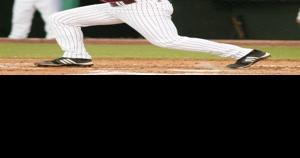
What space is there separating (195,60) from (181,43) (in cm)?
14

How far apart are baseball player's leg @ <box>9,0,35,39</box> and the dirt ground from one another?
128mm

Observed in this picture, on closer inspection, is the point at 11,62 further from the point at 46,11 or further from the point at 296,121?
the point at 296,121

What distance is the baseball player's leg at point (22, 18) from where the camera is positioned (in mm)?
12664

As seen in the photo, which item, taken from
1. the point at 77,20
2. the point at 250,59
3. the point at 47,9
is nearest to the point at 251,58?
the point at 250,59

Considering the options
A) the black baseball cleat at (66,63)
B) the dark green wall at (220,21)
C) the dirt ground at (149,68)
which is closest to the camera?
the dirt ground at (149,68)

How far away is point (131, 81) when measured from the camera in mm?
12430

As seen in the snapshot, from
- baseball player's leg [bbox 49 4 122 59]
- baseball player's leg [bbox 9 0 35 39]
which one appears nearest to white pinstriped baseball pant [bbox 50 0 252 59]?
baseball player's leg [bbox 49 4 122 59]

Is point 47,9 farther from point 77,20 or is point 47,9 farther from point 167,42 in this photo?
point 167,42

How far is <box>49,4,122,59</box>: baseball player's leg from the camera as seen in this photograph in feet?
41.6

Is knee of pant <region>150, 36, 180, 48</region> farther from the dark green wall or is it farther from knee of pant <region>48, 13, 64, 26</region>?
knee of pant <region>48, 13, 64, 26</region>

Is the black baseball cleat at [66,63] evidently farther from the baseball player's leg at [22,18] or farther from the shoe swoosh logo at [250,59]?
the shoe swoosh logo at [250,59]

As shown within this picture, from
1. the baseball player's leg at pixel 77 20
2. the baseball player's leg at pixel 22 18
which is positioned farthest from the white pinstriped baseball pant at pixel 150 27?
the baseball player's leg at pixel 22 18

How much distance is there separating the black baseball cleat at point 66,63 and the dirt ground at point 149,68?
0.02m

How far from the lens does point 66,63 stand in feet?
41.3
